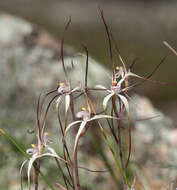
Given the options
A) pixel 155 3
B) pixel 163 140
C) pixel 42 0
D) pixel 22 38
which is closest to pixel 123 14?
pixel 155 3

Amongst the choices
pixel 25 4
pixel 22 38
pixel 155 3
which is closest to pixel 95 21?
pixel 155 3

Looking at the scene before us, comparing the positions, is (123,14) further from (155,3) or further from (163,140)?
(163,140)

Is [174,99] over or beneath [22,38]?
beneath

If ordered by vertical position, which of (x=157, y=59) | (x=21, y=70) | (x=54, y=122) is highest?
(x=21, y=70)

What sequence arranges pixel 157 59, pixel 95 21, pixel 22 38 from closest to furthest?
pixel 22 38 → pixel 157 59 → pixel 95 21

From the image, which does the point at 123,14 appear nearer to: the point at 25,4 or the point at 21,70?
the point at 25,4

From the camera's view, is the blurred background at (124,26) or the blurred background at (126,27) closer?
the blurred background at (126,27)

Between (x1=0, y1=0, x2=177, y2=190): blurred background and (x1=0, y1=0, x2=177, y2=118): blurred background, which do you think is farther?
(x1=0, y1=0, x2=177, y2=118): blurred background

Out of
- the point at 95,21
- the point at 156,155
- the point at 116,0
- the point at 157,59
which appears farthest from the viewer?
the point at 116,0

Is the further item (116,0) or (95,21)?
(116,0)
